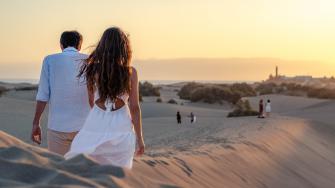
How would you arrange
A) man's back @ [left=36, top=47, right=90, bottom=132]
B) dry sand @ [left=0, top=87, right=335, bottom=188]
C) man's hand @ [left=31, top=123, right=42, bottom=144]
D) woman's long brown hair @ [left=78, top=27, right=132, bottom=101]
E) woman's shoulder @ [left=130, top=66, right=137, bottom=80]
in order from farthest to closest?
man's hand @ [left=31, top=123, right=42, bottom=144] < man's back @ [left=36, top=47, right=90, bottom=132] < woman's shoulder @ [left=130, top=66, right=137, bottom=80] < woman's long brown hair @ [left=78, top=27, right=132, bottom=101] < dry sand @ [left=0, top=87, right=335, bottom=188]

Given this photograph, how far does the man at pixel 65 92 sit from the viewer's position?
21.3 feet

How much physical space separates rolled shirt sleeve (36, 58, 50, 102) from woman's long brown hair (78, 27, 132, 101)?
0.58m

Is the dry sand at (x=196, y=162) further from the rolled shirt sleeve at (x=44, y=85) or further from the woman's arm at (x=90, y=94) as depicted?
the woman's arm at (x=90, y=94)

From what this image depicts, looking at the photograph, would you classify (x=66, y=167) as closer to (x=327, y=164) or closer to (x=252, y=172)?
(x=252, y=172)

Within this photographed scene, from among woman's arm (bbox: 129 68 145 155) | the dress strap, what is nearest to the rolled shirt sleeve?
the dress strap

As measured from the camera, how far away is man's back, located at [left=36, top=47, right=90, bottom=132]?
21.3 feet

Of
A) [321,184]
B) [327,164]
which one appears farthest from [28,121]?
[321,184]

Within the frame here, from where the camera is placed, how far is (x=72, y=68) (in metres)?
6.50

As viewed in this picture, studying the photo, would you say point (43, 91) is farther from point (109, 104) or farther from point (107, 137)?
point (107, 137)

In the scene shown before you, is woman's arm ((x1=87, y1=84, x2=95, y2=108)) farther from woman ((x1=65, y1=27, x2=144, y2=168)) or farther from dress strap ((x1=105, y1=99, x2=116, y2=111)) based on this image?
dress strap ((x1=105, y1=99, x2=116, y2=111))

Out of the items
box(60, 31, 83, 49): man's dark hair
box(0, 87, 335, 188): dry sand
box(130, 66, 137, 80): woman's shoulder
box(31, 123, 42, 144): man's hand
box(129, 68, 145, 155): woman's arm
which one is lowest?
box(0, 87, 335, 188): dry sand

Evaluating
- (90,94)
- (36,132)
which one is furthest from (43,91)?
(90,94)

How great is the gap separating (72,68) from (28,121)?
2310 cm

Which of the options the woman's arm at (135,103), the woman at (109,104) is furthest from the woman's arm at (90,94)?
the woman's arm at (135,103)
